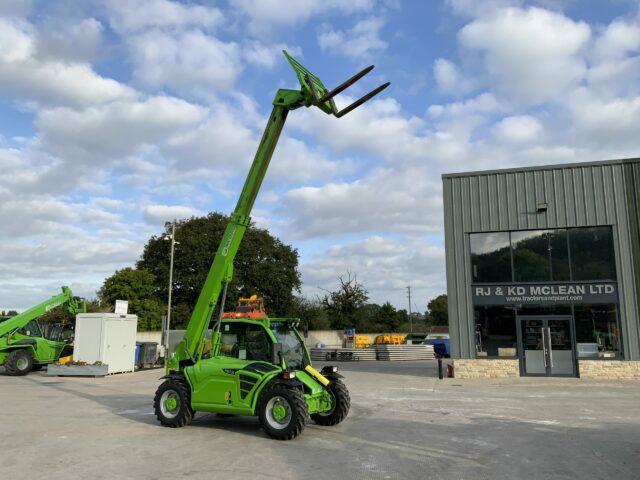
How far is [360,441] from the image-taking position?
8602mm

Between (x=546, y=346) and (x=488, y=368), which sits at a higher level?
(x=546, y=346)

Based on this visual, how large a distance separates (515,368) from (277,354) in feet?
41.9

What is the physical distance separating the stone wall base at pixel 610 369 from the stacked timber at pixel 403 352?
16.1 metres

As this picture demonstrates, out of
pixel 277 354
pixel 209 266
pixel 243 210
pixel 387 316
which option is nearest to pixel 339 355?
pixel 209 266

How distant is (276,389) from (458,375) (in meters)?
12.3

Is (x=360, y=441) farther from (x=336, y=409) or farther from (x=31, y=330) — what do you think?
(x=31, y=330)

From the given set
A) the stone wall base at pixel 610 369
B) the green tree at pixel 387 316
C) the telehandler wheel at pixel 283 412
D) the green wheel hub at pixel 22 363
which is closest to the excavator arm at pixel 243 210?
the telehandler wheel at pixel 283 412

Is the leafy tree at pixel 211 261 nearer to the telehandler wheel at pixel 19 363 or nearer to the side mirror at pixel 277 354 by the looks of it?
the telehandler wheel at pixel 19 363

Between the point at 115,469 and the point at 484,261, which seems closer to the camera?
the point at 115,469

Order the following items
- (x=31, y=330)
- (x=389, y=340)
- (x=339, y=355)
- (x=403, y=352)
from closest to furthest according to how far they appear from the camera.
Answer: (x=31, y=330) → (x=339, y=355) → (x=403, y=352) → (x=389, y=340)

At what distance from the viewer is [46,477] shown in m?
6.50

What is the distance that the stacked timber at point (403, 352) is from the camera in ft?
110

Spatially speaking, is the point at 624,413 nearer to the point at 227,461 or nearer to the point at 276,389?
the point at 276,389

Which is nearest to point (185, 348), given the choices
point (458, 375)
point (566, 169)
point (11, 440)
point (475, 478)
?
point (11, 440)
